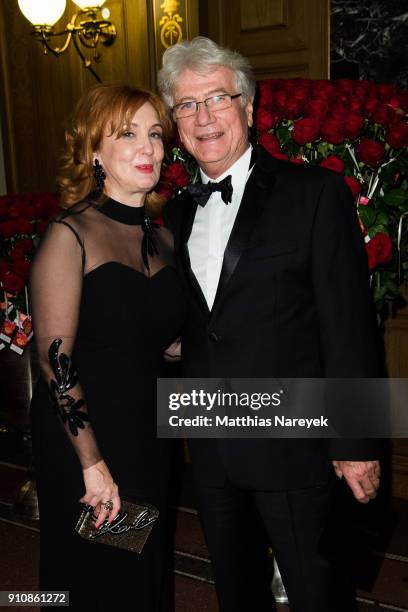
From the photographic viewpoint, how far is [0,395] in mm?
3352

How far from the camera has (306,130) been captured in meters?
2.14

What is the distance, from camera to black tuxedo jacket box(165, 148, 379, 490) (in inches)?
68.7

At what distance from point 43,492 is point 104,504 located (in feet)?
0.82

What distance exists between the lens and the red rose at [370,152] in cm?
215

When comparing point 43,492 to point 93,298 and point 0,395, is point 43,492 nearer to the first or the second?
point 93,298

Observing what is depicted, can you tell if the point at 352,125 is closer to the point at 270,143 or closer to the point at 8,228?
the point at 270,143

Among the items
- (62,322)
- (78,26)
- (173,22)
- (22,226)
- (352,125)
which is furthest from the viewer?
(78,26)

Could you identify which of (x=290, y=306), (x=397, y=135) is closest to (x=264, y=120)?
(x=397, y=135)

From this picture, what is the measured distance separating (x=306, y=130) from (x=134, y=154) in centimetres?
58

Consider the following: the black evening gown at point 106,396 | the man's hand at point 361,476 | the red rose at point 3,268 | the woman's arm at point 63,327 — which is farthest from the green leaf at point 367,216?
the red rose at point 3,268

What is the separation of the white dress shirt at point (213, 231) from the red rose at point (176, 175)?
1.06 ft

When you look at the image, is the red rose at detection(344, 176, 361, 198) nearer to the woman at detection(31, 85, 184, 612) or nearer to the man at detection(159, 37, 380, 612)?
the man at detection(159, 37, 380, 612)

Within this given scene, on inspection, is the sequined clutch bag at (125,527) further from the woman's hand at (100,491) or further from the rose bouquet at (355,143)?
the rose bouquet at (355,143)

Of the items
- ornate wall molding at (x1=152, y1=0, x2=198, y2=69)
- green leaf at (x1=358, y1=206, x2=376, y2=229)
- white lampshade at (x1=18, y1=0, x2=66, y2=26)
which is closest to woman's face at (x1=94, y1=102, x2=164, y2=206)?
green leaf at (x1=358, y1=206, x2=376, y2=229)
